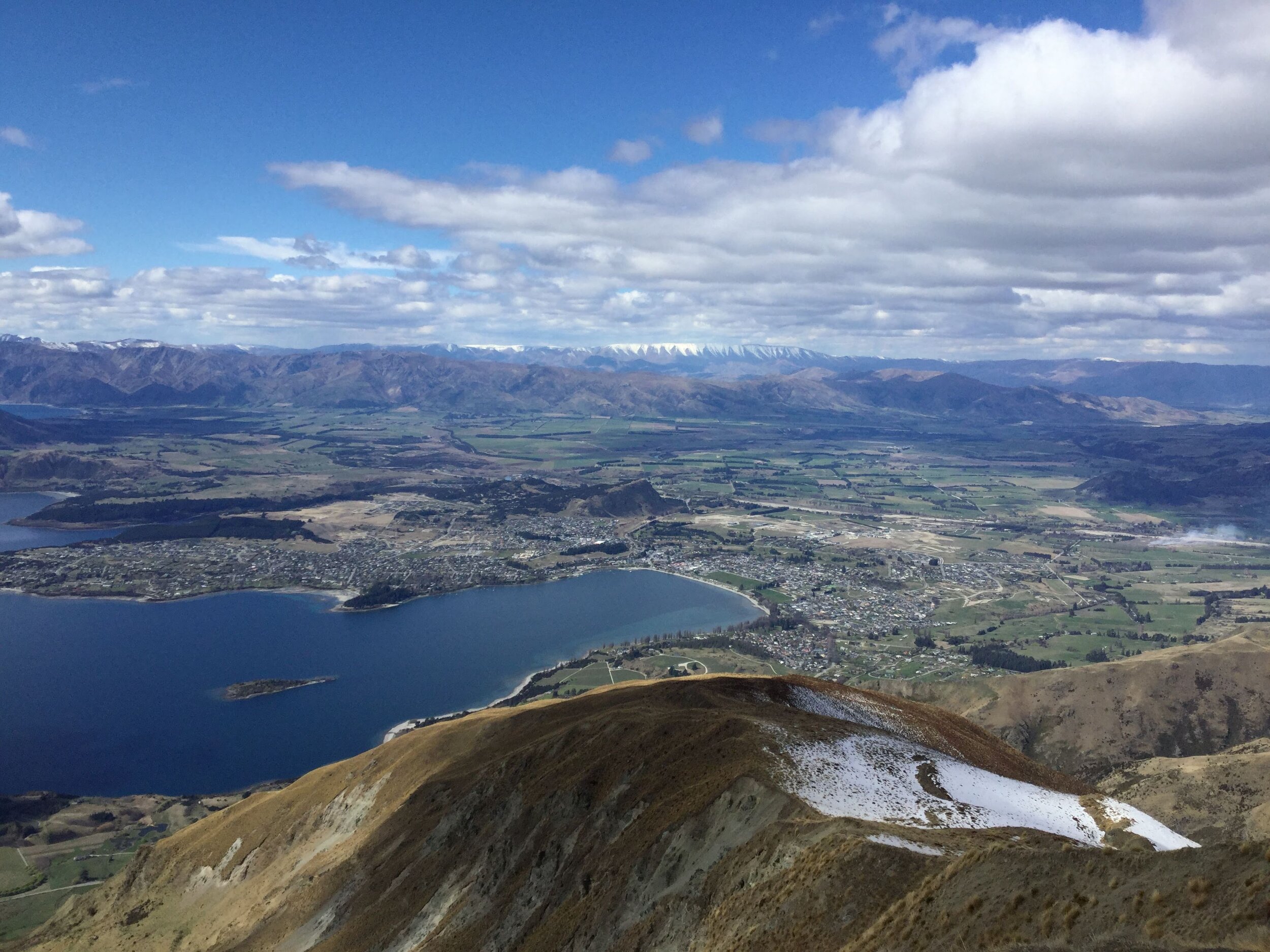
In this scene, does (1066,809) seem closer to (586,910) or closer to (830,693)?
(830,693)

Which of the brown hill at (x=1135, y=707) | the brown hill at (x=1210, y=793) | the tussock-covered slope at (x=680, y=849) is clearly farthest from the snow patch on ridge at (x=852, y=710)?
the brown hill at (x=1135, y=707)

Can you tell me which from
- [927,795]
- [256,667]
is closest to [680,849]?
[927,795]

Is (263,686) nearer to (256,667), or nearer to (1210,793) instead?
(256,667)

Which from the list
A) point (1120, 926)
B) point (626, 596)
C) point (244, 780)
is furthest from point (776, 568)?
point (1120, 926)

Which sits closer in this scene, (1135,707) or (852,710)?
(852,710)

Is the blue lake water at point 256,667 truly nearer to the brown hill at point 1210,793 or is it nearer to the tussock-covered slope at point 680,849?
the tussock-covered slope at point 680,849

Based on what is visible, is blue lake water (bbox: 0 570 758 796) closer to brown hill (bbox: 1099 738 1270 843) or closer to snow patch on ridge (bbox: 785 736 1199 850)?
snow patch on ridge (bbox: 785 736 1199 850)

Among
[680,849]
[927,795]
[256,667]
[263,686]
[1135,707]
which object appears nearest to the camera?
[680,849]
